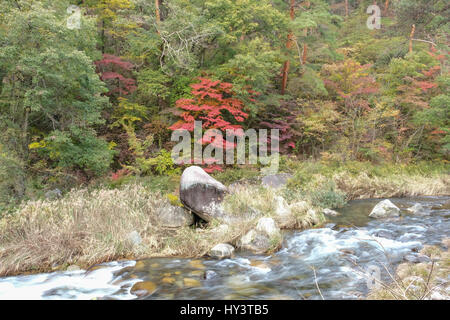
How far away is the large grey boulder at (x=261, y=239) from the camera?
5.86 metres

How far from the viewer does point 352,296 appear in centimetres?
391

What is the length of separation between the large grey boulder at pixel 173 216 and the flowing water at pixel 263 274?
1487 mm

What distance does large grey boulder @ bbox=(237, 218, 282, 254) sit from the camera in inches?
231

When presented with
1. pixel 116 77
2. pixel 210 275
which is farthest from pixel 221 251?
pixel 116 77

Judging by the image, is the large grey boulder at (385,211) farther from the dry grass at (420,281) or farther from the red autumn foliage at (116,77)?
the red autumn foliage at (116,77)

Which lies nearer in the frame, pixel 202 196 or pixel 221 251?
pixel 221 251

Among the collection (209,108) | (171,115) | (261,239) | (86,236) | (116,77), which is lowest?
(261,239)

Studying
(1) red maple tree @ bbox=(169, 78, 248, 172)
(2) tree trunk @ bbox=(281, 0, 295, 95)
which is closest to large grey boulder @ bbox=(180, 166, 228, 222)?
(1) red maple tree @ bbox=(169, 78, 248, 172)

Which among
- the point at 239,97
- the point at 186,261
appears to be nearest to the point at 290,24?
the point at 239,97

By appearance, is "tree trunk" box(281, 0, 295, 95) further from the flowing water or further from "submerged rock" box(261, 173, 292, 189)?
the flowing water

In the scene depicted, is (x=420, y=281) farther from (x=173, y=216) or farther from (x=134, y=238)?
(x=173, y=216)

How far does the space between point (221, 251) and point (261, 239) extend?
35.2 inches

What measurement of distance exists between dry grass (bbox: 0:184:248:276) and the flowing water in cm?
26

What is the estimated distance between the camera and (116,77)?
11.7 m
